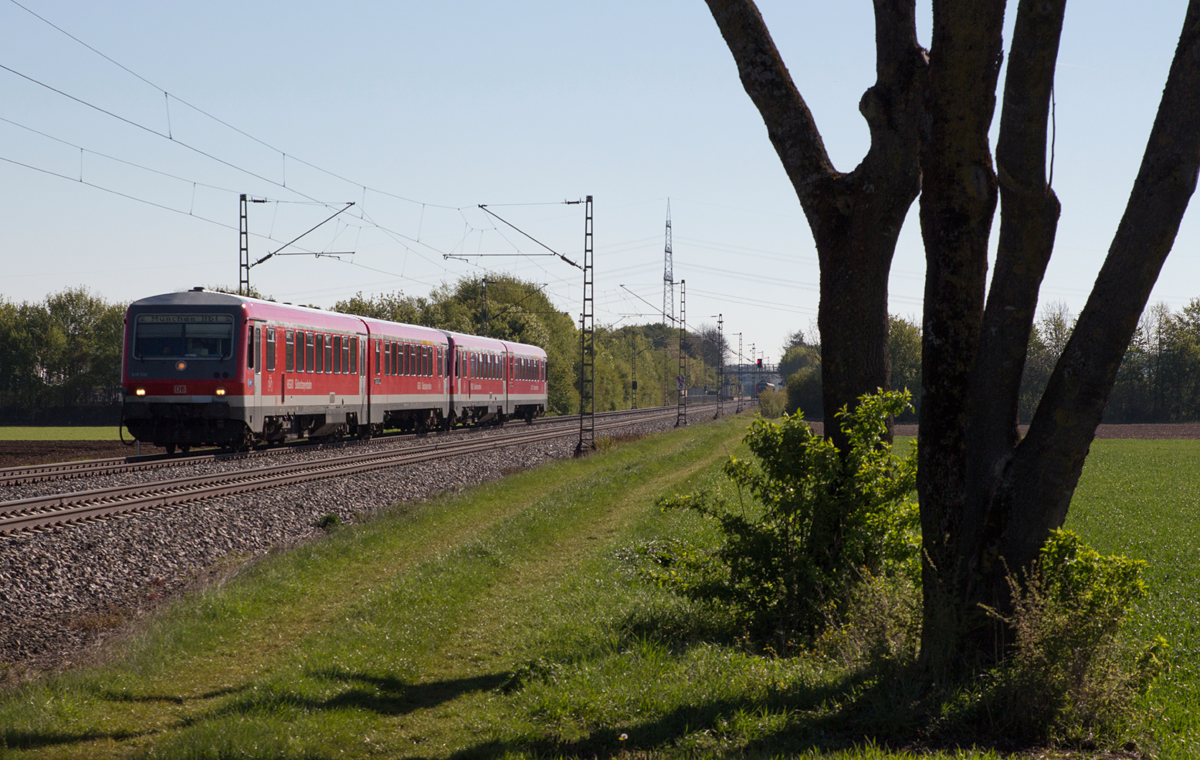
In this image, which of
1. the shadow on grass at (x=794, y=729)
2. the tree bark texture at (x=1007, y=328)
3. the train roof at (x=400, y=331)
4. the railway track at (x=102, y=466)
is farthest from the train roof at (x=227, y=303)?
the tree bark texture at (x=1007, y=328)

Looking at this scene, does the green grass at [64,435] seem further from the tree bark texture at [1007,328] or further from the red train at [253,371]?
the tree bark texture at [1007,328]

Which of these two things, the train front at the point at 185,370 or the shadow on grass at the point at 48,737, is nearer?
the shadow on grass at the point at 48,737

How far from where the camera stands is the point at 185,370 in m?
23.0

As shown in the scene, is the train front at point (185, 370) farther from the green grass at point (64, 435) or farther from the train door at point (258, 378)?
the green grass at point (64, 435)

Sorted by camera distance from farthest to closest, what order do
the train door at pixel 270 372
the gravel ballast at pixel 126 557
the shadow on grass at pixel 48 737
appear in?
the train door at pixel 270 372, the gravel ballast at pixel 126 557, the shadow on grass at pixel 48 737

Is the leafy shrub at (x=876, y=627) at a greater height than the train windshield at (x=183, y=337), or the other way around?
the train windshield at (x=183, y=337)

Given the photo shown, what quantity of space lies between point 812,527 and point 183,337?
19639 millimetres

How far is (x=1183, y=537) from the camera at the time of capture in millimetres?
14258

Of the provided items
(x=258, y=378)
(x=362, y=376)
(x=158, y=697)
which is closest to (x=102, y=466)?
(x=258, y=378)

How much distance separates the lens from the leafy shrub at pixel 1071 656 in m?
5.05

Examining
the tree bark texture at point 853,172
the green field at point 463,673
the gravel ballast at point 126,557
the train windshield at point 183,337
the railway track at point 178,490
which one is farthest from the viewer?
the train windshield at point 183,337

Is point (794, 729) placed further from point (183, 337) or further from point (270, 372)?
point (270, 372)

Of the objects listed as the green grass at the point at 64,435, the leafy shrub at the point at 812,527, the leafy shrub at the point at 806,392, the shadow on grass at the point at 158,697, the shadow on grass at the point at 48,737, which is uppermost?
the leafy shrub at the point at 806,392

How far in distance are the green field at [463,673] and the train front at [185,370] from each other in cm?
1146
